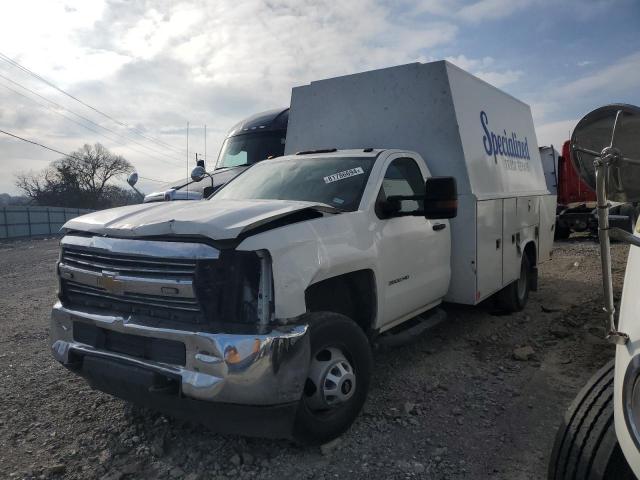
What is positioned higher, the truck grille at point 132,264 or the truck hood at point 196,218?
the truck hood at point 196,218

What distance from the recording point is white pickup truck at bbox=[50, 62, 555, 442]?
2.69 metres

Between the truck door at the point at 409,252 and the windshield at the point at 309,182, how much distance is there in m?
0.24

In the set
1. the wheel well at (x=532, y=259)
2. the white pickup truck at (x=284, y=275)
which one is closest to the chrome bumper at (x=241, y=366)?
the white pickup truck at (x=284, y=275)

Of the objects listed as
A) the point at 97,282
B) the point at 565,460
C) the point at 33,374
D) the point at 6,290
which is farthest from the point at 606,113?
the point at 6,290

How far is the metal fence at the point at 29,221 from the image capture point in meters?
24.9

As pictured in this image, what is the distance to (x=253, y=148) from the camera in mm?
9375

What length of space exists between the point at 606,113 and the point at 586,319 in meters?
4.86

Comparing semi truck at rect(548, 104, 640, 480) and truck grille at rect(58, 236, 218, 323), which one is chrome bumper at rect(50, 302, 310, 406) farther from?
semi truck at rect(548, 104, 640, 480)

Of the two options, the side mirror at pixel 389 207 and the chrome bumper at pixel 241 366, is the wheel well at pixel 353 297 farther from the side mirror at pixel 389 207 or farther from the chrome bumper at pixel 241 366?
the chrome bumper at pixel 241 366

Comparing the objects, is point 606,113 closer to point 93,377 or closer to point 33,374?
point 93,377

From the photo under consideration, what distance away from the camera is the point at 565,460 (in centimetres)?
215

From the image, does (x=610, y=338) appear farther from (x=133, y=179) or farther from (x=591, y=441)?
(x=133, y=179)

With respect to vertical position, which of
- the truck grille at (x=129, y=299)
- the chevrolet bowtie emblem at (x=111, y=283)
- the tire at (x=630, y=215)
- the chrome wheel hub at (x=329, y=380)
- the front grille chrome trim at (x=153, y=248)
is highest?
the tire at (x=630, y=215)

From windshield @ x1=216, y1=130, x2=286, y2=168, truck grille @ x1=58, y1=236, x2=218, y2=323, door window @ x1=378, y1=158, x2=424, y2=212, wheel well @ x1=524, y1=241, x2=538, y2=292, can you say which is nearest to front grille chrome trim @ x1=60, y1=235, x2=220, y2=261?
truck grille @ x1=58, y1=236, x2=218, y2=323
